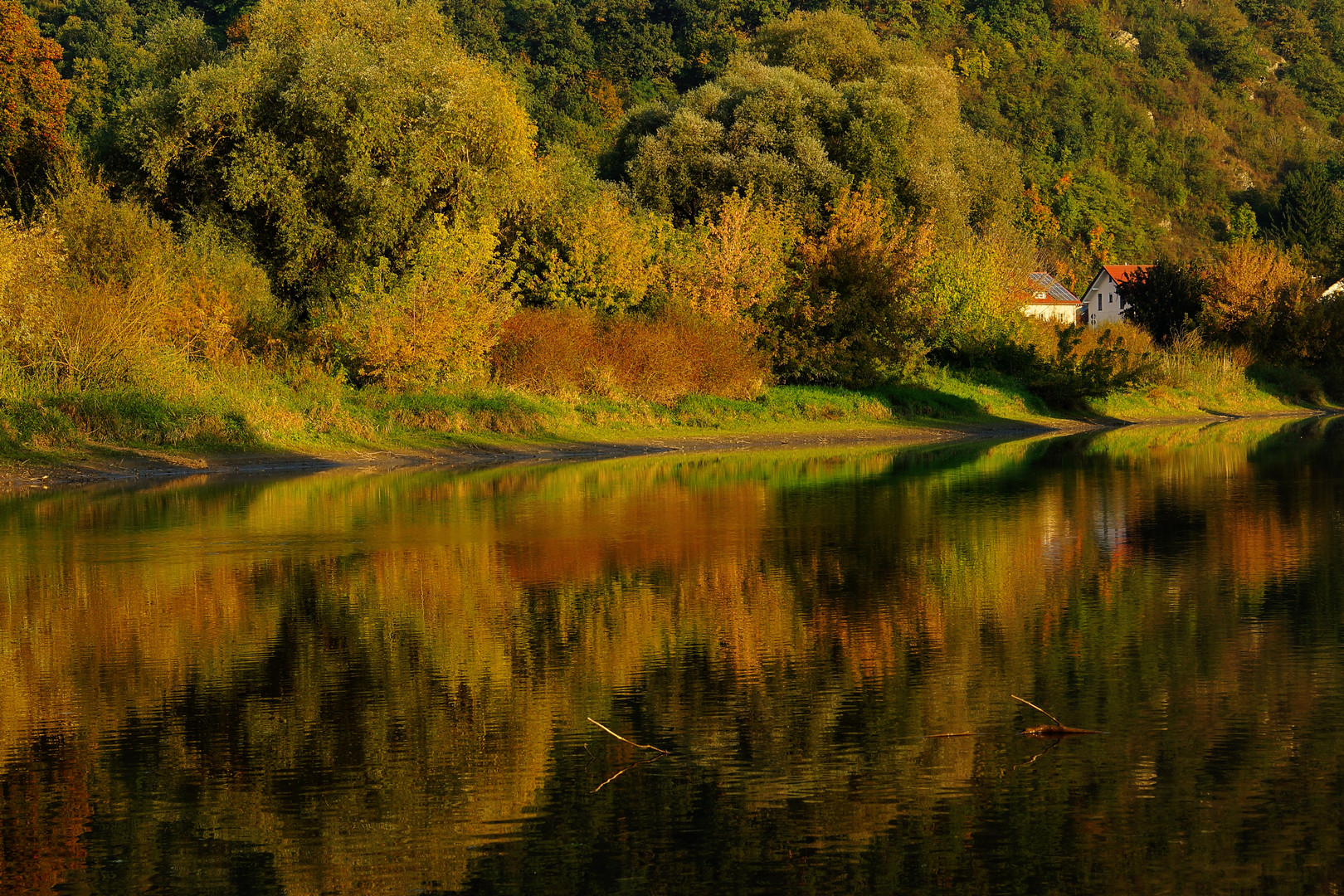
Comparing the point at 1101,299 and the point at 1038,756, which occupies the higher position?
the point at 1038,756

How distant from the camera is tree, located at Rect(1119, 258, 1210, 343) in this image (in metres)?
74.6

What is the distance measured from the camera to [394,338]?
130 ft

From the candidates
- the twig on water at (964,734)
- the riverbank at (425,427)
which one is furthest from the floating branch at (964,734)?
the riverbank at (425,427)

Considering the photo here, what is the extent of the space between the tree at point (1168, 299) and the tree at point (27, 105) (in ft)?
156

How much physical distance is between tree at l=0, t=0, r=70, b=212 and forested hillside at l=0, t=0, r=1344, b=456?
9cm

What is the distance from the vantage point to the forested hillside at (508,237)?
38781 millimetres

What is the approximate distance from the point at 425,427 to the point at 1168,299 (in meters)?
47.3

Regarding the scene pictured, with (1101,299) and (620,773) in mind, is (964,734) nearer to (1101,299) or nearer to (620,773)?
(620,773)

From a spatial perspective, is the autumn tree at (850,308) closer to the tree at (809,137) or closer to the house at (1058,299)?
the tree at (809,137)

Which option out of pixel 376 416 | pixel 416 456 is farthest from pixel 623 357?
pixel 416 456

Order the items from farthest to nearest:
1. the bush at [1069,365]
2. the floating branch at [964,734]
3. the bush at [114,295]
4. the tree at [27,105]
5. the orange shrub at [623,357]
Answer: the bush at [1069,365] → the tree at [27,105] → the orange shrub at [623,357] → the bush at [114,295] → the floating branch at [964,734]

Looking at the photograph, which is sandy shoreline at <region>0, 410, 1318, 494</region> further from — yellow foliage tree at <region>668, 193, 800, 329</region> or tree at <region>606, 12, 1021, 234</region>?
tree at <region>606, 12, 1021, 234</region>

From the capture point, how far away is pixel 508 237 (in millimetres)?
47875

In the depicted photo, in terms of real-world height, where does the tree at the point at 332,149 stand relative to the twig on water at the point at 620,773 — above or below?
above
